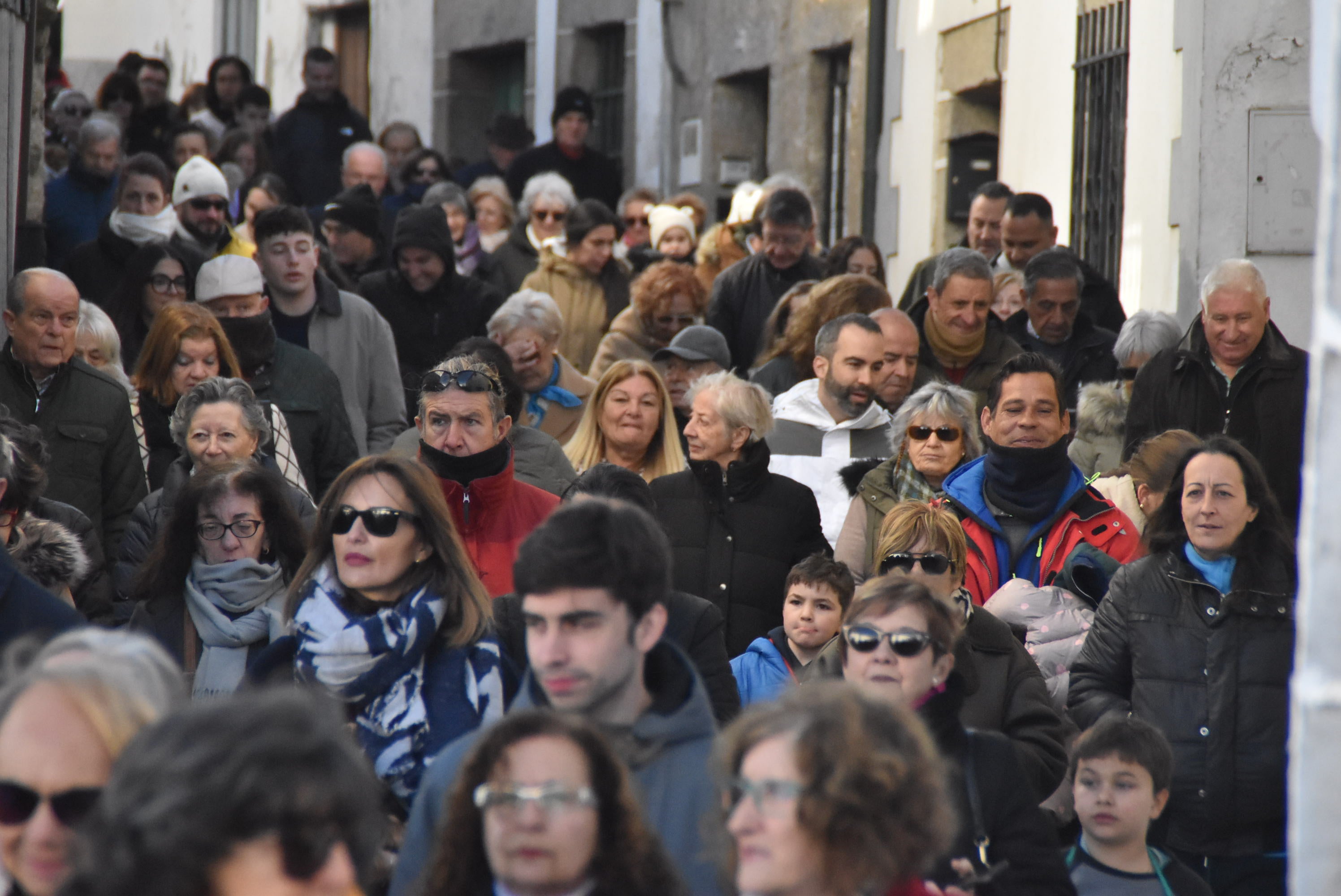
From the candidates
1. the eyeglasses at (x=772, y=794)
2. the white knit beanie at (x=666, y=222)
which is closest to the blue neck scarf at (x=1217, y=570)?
the eyeglasses at (x=772, y=794)

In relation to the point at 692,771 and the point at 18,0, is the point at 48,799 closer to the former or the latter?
the point at 692,771

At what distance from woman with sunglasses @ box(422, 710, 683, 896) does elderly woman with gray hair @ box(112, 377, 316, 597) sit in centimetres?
321

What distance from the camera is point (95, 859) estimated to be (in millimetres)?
2379

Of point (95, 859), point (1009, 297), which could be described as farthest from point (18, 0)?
point (95, 859)

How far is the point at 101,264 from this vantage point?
913 centimetres

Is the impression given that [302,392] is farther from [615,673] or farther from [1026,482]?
[615,673]

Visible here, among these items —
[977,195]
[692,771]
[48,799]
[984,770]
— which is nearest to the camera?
[48,799]

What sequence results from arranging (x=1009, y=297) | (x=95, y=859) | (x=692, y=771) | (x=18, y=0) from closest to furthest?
1. (x=95, y=859)
2. (x=692, y=771)
3. (x=18, y=0)
4. (x=1009, y=297)

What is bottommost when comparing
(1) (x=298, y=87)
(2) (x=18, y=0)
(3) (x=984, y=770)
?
(3) (x=984, y=770)

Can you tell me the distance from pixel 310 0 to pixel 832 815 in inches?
863

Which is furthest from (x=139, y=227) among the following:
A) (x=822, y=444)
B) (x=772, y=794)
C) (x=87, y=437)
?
(x=772, y=794)

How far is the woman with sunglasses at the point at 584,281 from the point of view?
420 inches

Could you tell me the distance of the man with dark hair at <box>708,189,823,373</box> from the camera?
9.96m

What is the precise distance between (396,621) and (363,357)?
412 cm
